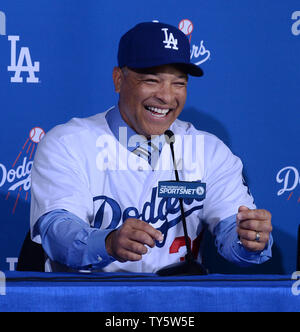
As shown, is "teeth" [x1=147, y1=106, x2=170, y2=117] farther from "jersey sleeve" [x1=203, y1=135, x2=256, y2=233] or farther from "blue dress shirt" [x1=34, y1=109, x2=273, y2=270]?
"blue dress shirt" [x1=34, y1=109, x2=273, y2=270]

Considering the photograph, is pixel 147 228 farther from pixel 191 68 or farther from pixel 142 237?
pixel 191 68

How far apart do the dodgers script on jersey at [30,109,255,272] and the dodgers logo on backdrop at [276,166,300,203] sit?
0.30m

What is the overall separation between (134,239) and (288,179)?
1004 mm

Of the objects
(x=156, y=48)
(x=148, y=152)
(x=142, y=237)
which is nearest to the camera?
(x=142, y=237)

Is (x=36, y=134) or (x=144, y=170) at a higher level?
(x=36, y=134)

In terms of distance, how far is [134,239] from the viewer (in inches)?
39.6

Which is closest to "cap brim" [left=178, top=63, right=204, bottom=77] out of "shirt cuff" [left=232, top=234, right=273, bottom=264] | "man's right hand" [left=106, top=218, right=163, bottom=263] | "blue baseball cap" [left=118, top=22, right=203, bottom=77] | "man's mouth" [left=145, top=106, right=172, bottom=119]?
"blue baseball cap" [left=118, top=22, right=203, bottom=77]

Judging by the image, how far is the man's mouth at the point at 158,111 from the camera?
5.05 ft

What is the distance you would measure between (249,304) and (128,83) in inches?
34.2

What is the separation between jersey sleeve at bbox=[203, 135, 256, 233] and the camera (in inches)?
61.1

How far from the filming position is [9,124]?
1.80 m

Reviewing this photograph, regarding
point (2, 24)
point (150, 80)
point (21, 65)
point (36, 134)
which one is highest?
point (2, 24)

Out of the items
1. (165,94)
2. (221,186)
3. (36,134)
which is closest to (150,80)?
(165,94)

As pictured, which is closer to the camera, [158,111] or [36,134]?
[158,111]
